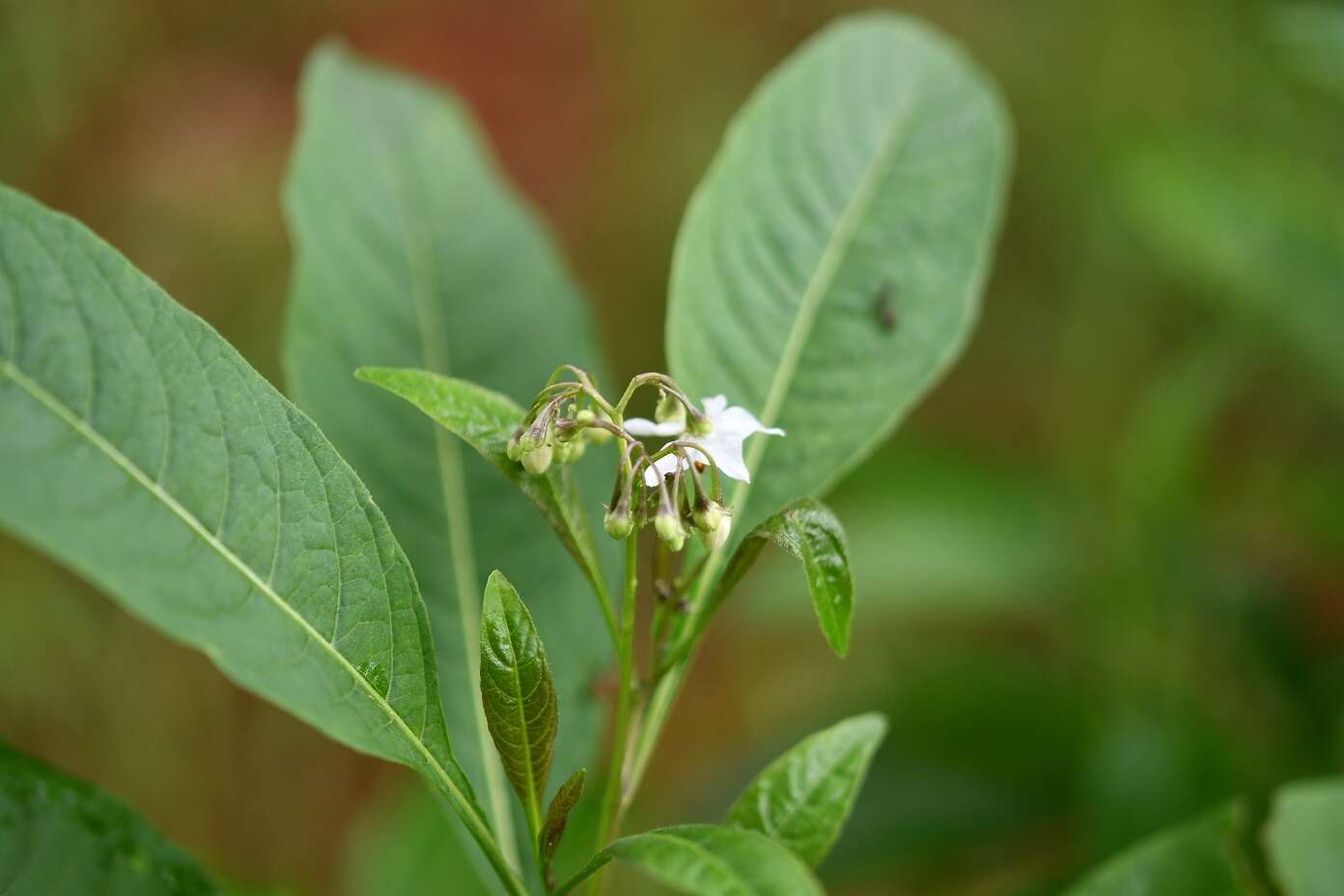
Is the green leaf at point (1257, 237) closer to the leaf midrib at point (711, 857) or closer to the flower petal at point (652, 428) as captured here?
the flower petal at point (652, 428)

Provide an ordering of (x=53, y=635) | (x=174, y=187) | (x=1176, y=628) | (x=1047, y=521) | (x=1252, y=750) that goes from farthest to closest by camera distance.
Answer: (x=174, y=187)
(x=53, y=635)
(x=1047, y=521)
(x=1176, y=628)
(x=1252, y=750)

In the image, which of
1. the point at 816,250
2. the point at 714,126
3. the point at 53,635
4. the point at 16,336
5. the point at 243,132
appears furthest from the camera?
the point at 714,126

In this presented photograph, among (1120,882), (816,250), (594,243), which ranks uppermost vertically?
(816,250)

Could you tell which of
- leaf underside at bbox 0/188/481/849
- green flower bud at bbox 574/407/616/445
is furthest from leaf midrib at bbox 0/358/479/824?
green flower bud at bbox 574/407/616/445

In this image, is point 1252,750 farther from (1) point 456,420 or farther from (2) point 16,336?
(2) point 16,336

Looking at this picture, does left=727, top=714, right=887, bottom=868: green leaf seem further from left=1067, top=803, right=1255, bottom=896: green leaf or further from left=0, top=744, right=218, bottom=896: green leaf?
left=0, top=744, right=218, bottom=896: green leaf

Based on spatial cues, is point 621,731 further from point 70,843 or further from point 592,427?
point 70,843

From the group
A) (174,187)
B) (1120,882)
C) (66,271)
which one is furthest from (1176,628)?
(174,187)
